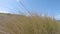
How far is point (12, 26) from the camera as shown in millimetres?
6629

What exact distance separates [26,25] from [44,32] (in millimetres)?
614

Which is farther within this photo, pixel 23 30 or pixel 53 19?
pixel 53 19

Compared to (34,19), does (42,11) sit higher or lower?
higher

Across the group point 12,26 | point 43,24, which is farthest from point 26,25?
point 12,26

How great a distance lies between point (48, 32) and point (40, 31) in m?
0.32

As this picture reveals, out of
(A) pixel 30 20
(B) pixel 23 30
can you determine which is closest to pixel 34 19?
(A) pixel 30 20

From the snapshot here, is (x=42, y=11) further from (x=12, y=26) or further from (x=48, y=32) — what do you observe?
(x=12, y=26)

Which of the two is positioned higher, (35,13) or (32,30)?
(35,13)

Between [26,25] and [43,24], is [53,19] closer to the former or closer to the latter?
[43,24]

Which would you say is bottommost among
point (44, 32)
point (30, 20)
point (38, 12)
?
point (44, 32)

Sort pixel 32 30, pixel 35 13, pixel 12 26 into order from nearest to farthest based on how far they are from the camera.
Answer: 1. pixel 32 30
2. pixel 35 13
3. pixel 12 26

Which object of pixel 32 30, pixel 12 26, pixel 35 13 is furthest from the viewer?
pixel 12 26

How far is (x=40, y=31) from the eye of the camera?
18.4ft

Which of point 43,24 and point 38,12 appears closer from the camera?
point 43,24
